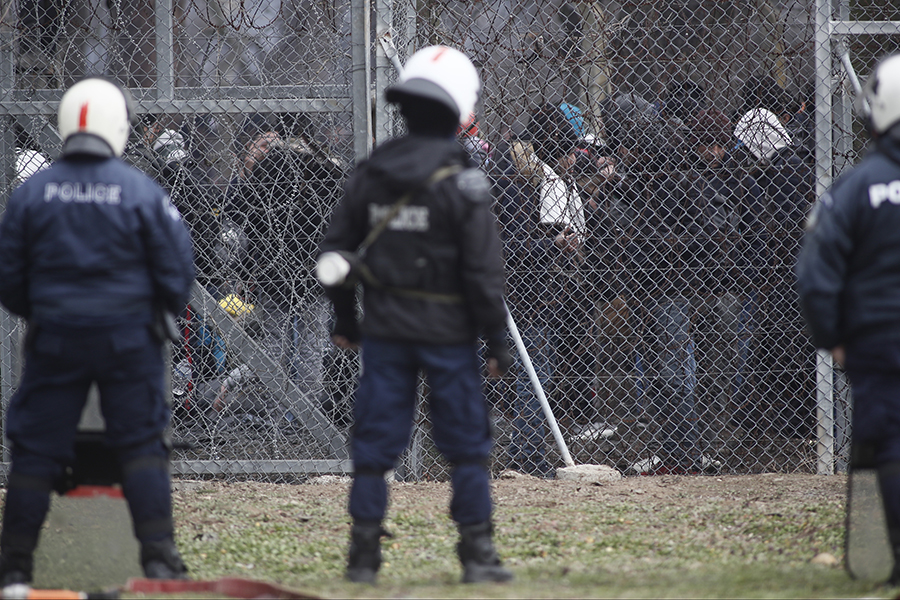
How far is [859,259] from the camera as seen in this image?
300 cm

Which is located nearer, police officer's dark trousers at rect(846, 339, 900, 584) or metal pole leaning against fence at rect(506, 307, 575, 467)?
police officer's dark trousers at rect(846, 339, 900, 584)

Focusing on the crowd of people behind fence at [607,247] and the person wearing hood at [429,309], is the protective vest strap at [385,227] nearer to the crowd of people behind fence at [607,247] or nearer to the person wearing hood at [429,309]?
the person wearing hood at [429,309]

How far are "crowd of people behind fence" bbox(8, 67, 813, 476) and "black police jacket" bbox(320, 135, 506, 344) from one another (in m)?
2.25

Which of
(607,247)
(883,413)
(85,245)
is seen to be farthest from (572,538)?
(85,245)

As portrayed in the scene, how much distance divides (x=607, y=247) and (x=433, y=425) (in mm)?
2663

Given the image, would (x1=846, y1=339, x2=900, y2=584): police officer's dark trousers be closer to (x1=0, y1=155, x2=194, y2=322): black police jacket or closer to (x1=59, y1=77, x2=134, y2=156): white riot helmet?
(x1=0, y1=155, x2=194, y2=322): black police jacket

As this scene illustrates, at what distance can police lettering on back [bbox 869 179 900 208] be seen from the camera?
2951mm

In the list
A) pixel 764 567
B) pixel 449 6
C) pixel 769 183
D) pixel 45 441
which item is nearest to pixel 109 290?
pixel 45 441

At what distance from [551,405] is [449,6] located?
240 centimetres

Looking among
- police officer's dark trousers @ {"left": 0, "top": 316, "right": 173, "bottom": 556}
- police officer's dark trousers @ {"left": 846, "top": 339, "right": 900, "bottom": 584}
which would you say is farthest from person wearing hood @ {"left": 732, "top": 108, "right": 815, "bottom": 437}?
police officer's dark trousers @ {"left": 0, "top": 316, "right": 173, "bottom": 556}

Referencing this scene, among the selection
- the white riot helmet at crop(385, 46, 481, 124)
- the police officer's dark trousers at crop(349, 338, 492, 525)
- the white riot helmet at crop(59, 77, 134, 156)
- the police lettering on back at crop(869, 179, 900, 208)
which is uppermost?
the white riot helmet at crop(385, 46, 481, 124)

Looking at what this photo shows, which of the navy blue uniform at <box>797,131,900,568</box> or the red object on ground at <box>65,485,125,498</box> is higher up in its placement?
the navy blue uniform at <box>797,131,900,568</box>

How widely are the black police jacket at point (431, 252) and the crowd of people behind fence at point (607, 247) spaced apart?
225cm

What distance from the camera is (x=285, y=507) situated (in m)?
4.93
